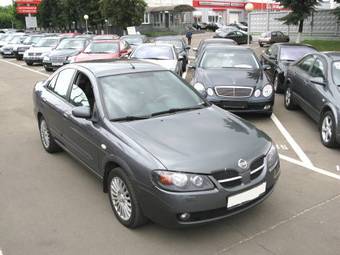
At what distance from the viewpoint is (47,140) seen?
662cm

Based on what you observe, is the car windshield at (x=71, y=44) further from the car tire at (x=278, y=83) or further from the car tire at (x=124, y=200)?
the car tire at (x=124, y=200)

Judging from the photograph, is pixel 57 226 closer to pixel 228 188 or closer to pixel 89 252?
pixel 89 252

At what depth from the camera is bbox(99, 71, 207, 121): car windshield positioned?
4.69 metres

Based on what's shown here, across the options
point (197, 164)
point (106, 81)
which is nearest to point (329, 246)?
point (197, 164)

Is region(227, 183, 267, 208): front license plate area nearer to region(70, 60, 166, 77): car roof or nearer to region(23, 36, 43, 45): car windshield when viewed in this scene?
region(70, 60, 166, 77): car roof

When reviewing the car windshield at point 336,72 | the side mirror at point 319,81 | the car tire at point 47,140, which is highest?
the car windshield at point 336,72

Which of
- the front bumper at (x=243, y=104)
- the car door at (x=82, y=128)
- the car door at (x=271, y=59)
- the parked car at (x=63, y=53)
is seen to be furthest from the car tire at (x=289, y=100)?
the parked car at (x=63, y=53)

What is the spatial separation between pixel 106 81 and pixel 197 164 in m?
1.86

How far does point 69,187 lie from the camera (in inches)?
208

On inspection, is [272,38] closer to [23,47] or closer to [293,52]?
[23,47]

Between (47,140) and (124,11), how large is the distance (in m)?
36.3

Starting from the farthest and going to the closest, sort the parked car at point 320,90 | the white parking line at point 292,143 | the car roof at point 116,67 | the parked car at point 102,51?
1. the parked car at point 102,51
2. the parked car at point 320,90
3. the white parking line at point 292,143
4. the car roof at point 116,67

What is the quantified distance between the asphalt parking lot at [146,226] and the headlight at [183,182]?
0.61 metres

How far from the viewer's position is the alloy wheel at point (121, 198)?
4116 mm
